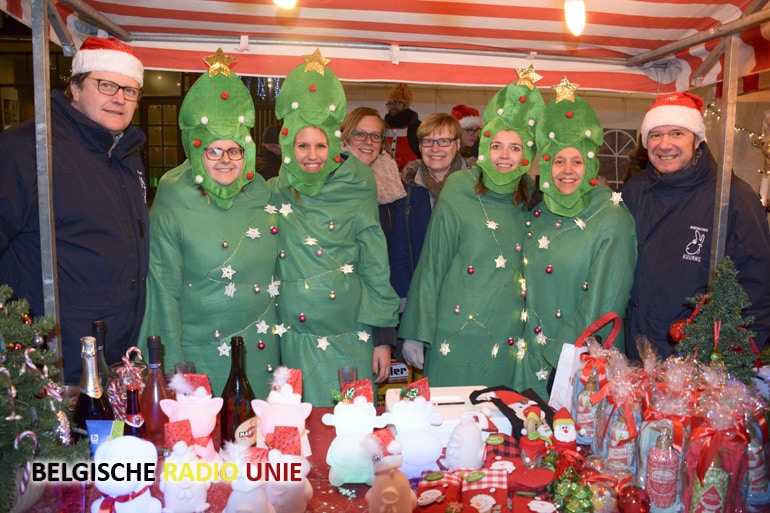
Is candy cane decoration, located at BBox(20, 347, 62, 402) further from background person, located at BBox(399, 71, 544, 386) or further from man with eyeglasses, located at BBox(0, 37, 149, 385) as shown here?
background person, located at BBox(399, 71, 544, 386)

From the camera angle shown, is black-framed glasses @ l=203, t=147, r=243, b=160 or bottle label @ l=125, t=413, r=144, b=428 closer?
bottle label @ l=125, t=413, r=144, b=428

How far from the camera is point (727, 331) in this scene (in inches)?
82.3

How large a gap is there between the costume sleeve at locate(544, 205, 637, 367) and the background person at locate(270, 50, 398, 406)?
893 mm

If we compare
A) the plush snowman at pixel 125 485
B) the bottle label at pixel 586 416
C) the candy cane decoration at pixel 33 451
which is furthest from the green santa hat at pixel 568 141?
the candy cane decoration at pixel 33 451

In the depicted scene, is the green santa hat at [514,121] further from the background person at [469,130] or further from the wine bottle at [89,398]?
the wine bottle at [89,398]

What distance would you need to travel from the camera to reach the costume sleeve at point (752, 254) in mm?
3176

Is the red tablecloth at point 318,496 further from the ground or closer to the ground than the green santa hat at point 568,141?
closer to the ground

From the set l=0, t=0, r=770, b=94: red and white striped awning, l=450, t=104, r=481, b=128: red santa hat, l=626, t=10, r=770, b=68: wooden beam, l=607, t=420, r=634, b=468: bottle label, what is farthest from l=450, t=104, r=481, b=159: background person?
l=607, t=420, r=634, b=468: bottle label

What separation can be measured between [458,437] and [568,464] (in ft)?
1.08

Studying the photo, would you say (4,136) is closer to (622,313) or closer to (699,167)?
(622,313)

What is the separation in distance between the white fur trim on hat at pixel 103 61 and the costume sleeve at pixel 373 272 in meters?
1.30

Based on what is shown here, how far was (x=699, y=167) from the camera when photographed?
10.9ft

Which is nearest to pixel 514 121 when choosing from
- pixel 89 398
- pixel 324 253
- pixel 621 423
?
pixel 324 253

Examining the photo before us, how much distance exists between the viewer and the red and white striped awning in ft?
10.5
